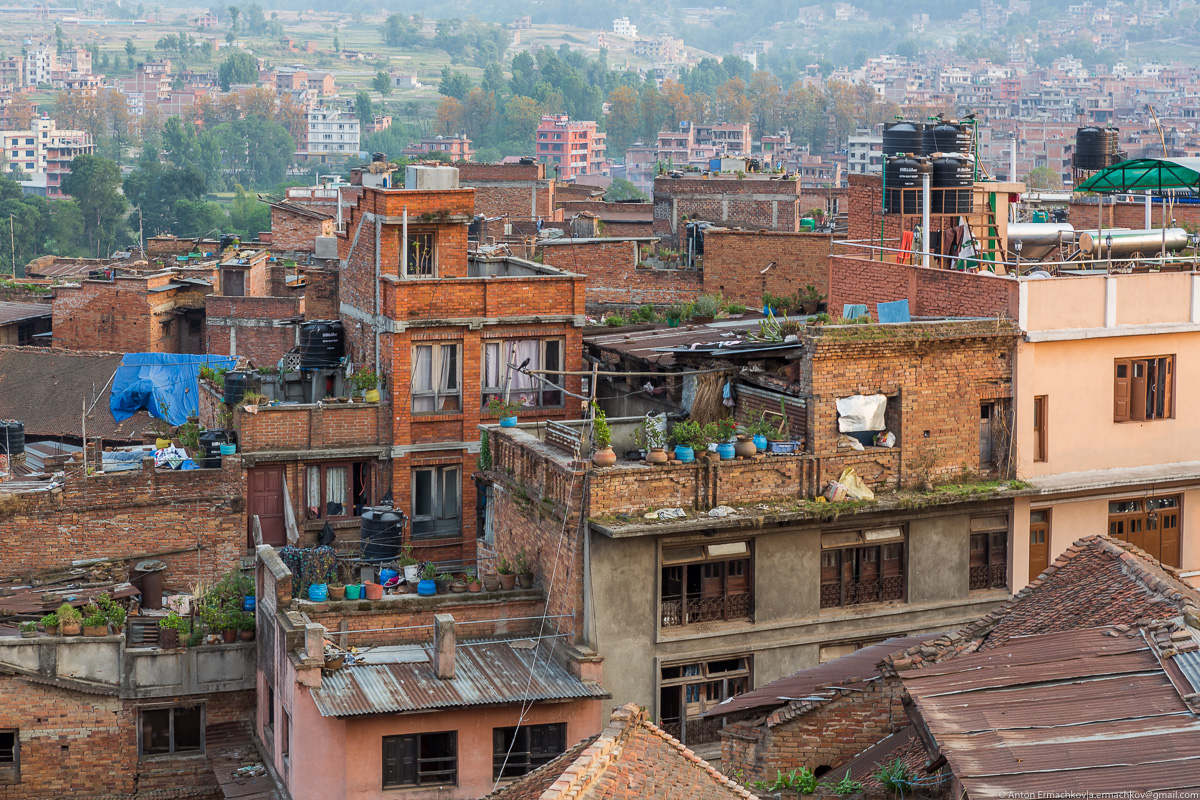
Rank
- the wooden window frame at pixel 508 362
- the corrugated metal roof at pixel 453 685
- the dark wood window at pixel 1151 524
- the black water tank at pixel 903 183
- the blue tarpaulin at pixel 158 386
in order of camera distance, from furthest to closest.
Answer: the blue tarpaulin at pixel 158 386 < the wooden window frame at pixel 508 362 < the black water tank at pixel 903 183 < the dark wood window at pixel 1151 524 < the corrugated metal roof at pixel 453 685

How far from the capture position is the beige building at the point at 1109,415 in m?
26.2

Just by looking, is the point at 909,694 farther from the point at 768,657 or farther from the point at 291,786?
the point at 291,786

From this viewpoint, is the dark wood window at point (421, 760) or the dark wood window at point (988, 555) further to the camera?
the dark wood window at point (988, 555)

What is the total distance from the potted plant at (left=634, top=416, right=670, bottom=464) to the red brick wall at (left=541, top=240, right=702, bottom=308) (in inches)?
941

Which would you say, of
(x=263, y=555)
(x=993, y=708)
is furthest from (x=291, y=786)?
(x=993, y=708)

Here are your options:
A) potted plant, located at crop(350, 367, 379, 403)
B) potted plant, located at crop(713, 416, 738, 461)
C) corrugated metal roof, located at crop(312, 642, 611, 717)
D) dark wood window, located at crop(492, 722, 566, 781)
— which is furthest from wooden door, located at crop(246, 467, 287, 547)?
potted plant, located at crop(713, 416, 738, 461)

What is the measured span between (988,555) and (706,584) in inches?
207

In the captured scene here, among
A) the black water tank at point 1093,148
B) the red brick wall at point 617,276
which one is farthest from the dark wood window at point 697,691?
the black water tank at point 1093,148

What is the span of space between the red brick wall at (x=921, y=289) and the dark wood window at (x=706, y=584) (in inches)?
239

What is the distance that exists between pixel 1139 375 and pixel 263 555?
14838 millimetres

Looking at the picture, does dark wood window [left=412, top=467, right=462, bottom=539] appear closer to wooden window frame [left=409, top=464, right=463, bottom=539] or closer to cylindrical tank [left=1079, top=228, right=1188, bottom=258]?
wooden window frame [left=409, top=464, right=463, bottom=539]

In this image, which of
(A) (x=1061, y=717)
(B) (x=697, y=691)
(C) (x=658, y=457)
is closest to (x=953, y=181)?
(C) (x=658, y=457)

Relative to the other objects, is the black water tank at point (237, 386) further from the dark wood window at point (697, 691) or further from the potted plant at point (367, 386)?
the dark wood window at point (697, 691)

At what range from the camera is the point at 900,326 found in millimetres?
25297
